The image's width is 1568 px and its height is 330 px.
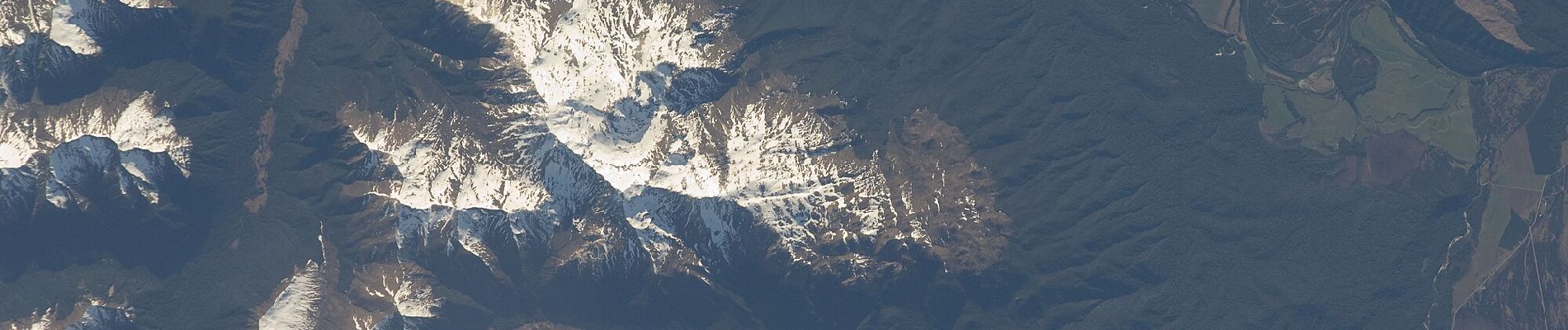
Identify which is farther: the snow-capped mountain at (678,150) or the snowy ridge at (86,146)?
the snowy ridge at (86,146)

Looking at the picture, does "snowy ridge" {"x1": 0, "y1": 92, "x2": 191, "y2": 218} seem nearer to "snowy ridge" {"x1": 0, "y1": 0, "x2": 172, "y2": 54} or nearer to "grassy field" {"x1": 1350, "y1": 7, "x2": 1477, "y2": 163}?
"snowy ridge" {"x1": 0, "y1": 0, "x2": 172, "y2": 54}

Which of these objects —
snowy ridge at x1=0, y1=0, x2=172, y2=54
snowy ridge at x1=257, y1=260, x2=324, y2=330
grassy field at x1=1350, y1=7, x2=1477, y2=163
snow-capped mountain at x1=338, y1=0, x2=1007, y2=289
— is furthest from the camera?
snowy ridge at x1=257, y1=260, x2=324, y2=330

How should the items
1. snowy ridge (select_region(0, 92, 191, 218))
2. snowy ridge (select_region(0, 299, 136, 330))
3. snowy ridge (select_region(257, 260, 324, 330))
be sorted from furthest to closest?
snowy ridge (select_region(257, 260, 324, 330)), snowy ridge (select_region(0, 299, 136, 330)), snowy ridge (select_region(0, 92, 191, 218))

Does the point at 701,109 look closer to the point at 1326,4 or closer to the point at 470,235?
the point at 470,235

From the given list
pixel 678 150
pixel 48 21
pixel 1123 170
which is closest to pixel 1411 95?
pixel 1123 170

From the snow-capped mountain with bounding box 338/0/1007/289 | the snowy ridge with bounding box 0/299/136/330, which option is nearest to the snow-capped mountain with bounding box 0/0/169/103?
the snowy ridge with bounding box 0/299/136/330

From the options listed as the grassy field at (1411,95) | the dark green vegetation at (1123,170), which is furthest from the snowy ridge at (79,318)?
the grassy field at (1411,95)

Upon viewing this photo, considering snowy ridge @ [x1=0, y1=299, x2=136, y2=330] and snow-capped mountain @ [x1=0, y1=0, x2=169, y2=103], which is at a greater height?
snow-capped mountain @ [x1=0, y1=0, x2=169, y2=103]

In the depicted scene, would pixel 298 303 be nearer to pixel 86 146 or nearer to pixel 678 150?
pixel 86 146

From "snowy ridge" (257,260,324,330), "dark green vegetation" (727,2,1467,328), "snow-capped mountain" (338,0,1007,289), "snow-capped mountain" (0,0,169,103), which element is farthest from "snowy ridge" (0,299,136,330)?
"dark green vegetation" (727,2,1467,328)

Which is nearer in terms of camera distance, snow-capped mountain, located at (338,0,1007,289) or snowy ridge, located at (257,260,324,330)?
snow-capped mountain, located at (338,0,1007,289)

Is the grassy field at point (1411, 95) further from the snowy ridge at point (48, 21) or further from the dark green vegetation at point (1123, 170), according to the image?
the snowy ridge at point (48, 21)

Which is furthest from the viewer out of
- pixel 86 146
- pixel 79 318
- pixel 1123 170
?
pixel 79 318

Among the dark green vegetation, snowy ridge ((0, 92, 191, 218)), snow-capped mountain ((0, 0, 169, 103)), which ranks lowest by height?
the dark green vegetation
